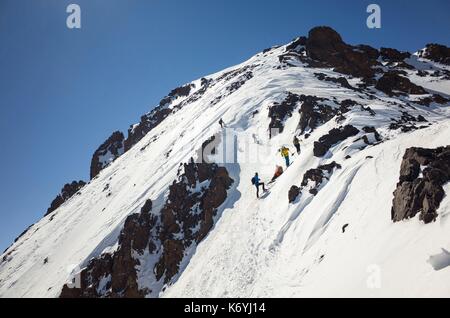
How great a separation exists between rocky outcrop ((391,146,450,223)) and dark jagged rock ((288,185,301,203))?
8500 mm

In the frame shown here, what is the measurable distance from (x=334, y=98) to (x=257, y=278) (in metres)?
26.7

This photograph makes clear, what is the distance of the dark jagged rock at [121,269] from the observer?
26656 millimetres

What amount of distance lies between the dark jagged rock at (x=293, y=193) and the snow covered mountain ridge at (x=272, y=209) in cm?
14

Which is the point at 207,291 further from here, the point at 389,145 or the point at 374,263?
the point at 389,145

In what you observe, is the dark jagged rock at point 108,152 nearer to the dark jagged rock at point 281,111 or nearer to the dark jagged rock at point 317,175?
the dark jagged rock at point 281,111

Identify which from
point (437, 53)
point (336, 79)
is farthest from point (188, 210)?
point (437, 53)

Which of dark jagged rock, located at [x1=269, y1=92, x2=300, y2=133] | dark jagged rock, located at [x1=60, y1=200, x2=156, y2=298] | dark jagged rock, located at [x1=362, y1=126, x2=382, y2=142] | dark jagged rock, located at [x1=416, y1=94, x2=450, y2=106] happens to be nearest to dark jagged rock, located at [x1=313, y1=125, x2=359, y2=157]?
dark jagged rock, located at [x1=362, y1=126, x2=382, y2=142]

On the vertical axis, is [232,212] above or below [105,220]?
below

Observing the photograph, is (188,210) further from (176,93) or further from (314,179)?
(176,93)

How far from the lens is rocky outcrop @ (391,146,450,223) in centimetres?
1240

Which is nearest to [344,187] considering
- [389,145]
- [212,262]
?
[389,145]

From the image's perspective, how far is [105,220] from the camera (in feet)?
117
